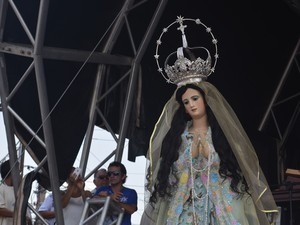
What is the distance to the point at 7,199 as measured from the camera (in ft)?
17.9

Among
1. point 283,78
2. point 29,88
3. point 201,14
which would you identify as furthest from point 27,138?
point 283,78

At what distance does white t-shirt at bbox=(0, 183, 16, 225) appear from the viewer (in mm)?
5316

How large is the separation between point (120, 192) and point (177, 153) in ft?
5.29

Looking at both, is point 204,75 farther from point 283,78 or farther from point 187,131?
point 283,78

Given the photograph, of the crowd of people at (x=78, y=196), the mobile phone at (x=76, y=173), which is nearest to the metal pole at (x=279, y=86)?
the crowd of people at (x=78, y=196)

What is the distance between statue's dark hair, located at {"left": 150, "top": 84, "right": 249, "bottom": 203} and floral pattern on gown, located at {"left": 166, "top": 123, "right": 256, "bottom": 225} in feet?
0.10

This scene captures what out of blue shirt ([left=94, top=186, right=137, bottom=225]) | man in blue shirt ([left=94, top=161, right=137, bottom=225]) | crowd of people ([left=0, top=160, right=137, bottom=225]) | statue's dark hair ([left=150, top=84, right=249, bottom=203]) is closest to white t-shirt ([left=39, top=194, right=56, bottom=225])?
crowd of people ([left=0, top=160, right=137, bottom=225])

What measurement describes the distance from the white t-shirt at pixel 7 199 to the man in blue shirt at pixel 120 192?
69 cm

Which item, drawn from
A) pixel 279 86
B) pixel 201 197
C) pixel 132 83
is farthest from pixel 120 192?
pixel 279 86

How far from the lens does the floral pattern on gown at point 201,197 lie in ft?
11.5

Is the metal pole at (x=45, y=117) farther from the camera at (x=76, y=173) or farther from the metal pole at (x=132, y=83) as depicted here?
the metal pole at (x=132, y=83)

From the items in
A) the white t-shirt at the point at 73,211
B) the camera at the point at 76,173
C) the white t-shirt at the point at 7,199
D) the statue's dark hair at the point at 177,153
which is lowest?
the white t-shirt at the point at 73,211

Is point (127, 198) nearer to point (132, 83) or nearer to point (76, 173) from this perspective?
point (76, 173)

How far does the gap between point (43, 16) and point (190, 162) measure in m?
2.13
